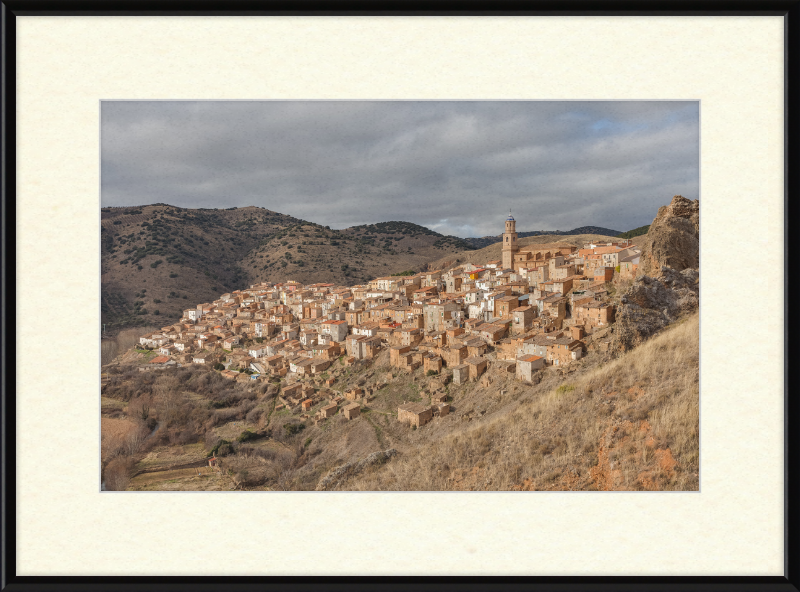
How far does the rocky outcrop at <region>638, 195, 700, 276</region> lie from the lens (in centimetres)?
350

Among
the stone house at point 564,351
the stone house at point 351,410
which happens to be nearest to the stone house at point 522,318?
the stone house at point 564,351

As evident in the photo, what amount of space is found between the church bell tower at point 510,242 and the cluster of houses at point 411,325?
21mm

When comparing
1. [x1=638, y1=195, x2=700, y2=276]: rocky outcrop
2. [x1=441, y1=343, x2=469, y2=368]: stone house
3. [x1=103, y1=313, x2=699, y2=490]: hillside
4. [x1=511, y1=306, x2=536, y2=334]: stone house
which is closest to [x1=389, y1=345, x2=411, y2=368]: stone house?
[x1=441, y1=343, x2=469, y2=368]: stone house

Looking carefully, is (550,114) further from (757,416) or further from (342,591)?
(342,591)

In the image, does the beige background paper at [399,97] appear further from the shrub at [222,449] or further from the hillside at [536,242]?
the hillside at [536,242]

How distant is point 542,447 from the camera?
3.20 metres

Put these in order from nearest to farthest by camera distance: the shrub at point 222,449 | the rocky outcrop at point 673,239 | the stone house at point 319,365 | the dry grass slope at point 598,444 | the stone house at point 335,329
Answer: the dry grass slope at point 598,444 < the rocky outcrop at point 673,239 < the shrub at point 222,449 < the stone house at point 319,365 < the stone house at point 335,329

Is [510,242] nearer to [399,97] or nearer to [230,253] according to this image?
[399,97]

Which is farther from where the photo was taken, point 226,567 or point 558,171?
point 558,171

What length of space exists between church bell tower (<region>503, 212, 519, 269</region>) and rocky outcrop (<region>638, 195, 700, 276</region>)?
1.88 meters

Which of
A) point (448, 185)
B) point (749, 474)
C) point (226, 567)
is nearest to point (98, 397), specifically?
point (226, 567)

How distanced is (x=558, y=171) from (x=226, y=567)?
17.9ft

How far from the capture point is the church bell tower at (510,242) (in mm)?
4922

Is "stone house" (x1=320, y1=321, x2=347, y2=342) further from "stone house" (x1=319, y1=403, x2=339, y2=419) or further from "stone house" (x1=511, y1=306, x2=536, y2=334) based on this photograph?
"stone house" (x1=511, y1=306, x2=536, y2=334)
